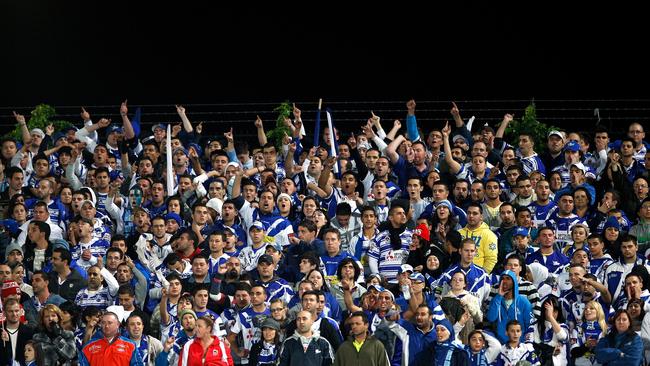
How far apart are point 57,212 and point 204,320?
171 inches

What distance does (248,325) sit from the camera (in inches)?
608

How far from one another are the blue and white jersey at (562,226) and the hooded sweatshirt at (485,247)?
0.94 meters

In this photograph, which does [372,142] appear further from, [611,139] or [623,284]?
[623,284]

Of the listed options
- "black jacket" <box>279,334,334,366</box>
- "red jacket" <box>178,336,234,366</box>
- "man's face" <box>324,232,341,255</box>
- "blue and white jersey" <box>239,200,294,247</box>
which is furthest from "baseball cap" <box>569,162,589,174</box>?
"red jacket" <box>178,336,234,366</box>

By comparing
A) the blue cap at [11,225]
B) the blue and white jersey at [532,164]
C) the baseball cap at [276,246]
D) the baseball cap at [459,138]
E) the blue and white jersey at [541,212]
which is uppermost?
the baseball cap at [459,138]

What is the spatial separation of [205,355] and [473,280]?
3.08 meters

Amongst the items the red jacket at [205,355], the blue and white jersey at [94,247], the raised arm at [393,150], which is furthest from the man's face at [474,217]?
the blue and white jersey at [94,247]

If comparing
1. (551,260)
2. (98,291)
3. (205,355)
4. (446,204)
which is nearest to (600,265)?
(551,260)

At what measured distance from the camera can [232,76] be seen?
25.3m

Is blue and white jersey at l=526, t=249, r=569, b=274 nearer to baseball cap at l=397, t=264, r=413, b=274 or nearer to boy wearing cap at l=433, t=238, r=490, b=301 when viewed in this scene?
boy wearing cap at l=433, t=238, r=490, b=301

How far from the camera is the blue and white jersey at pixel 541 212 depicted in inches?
681

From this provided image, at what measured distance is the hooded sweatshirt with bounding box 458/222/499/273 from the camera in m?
16.3

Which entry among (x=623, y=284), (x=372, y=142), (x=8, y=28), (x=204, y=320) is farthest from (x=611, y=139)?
(x=8, y=28)

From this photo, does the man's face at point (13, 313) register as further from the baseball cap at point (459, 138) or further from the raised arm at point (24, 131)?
the baseball cap at point (459, 138)
